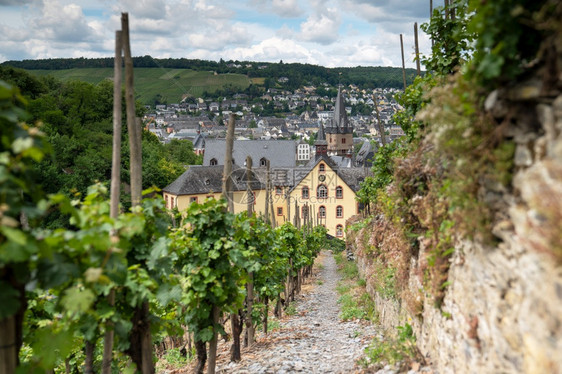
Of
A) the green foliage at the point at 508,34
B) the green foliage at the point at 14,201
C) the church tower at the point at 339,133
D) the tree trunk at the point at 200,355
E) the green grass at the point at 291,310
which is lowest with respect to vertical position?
the green grass at the point at 291,310

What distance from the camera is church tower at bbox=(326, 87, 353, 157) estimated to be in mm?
88875

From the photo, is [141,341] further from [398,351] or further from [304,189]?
[304,189]

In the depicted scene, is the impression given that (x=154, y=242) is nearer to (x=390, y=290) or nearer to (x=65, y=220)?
(x=390, y=290)

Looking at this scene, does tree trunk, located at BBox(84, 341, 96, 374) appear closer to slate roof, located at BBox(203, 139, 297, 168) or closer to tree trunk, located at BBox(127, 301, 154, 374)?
tree trunk, located at BBox(127, 301, 154, 374)

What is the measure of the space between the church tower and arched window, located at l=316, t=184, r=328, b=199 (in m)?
41.6

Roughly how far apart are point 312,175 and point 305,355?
1495 inches

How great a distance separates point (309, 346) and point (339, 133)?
8045 cm

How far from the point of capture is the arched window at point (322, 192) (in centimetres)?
4728

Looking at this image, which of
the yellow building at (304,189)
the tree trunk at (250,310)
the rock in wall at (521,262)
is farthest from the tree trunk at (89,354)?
the yellow building at (304,189)

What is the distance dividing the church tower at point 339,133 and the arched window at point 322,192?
41.6m

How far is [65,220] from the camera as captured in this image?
3075 centimetres

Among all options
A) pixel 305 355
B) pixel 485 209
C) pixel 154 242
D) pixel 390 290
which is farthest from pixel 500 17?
pixel 305 355

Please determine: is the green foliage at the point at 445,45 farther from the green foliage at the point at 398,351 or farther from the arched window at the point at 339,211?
the arched window at the point at 339,211

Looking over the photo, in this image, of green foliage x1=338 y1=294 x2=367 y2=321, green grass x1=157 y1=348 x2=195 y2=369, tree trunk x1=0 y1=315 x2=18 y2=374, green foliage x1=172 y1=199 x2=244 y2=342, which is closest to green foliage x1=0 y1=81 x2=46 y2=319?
tree trunk x1=0 y1=315 x2=18 y2=374
